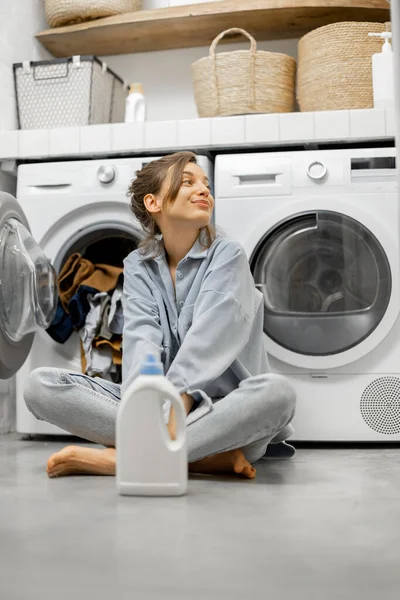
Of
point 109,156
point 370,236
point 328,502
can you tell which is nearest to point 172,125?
point 109,156

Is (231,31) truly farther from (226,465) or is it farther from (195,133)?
(226,465)

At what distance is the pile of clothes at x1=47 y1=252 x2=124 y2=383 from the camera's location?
2.53 m

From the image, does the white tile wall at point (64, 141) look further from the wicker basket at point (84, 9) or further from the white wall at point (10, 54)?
the wicker basket at point (84, 9)

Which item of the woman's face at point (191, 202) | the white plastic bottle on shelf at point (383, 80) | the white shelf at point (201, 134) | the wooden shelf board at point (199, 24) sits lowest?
the woman's face at point (191, 202)

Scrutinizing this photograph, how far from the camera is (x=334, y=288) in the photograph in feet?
8.05

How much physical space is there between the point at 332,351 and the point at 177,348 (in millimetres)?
586

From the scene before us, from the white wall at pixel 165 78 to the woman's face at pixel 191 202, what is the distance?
4.29ft

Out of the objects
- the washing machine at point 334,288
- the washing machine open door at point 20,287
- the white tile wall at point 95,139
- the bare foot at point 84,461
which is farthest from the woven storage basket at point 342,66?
the bare foot at point 84,461

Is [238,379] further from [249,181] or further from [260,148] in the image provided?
[260,148]

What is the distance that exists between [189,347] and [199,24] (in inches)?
72.0

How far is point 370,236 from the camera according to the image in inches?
96.2

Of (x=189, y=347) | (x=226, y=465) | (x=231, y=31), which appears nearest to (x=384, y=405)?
(x=226, y=465)

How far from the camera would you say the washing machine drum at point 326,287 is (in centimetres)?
243

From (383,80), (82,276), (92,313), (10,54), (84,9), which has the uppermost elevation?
(84,9)
